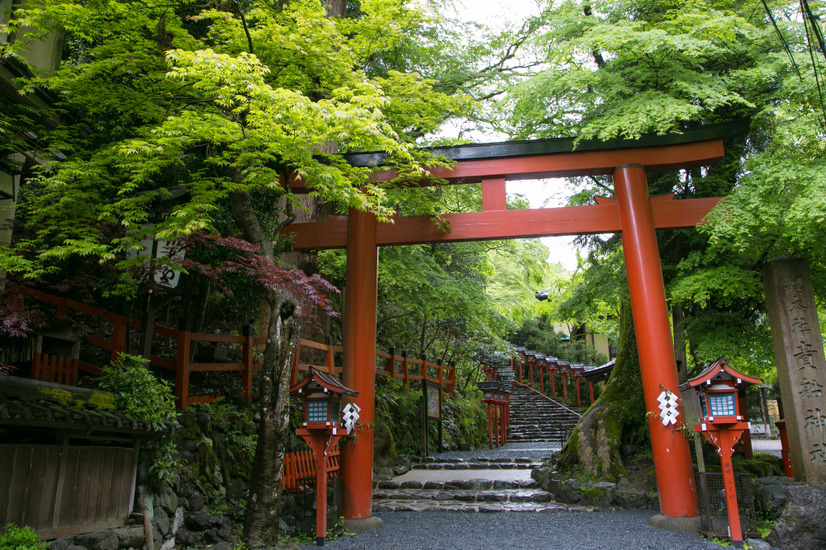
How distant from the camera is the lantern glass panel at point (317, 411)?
6977mm

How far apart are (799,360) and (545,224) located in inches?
152

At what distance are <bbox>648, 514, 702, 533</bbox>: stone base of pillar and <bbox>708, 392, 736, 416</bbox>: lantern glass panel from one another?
159 centimetres

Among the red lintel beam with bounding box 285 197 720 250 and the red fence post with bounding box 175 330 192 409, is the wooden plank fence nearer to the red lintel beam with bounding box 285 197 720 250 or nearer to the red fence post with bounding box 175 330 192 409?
the red fence post with bounding box 175 330 192 409

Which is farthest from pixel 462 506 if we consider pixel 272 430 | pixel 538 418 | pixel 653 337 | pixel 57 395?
pixel 538 418

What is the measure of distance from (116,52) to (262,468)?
550 cm

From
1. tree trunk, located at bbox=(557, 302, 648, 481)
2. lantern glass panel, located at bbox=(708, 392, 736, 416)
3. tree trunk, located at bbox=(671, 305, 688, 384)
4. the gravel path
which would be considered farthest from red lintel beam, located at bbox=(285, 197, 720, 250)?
the gravel path

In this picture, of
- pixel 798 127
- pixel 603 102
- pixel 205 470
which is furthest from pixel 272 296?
pixel 798 127

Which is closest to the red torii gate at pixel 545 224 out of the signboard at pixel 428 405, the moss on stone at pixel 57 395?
the moss on stone at pixel 57 395

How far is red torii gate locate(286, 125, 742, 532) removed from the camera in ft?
26.0

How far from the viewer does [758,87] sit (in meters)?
8.56

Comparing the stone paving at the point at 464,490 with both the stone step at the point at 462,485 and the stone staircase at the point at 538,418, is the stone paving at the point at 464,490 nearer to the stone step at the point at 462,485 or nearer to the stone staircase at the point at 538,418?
the stone step at the point at 462,485

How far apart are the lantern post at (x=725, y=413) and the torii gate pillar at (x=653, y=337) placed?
79 centimetres

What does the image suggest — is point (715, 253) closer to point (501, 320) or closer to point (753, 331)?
point (753, 331)

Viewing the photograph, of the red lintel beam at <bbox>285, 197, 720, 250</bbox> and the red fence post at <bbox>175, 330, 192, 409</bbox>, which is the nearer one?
the red fence post at <bbox>175, 330, 192, 409</bbox>
